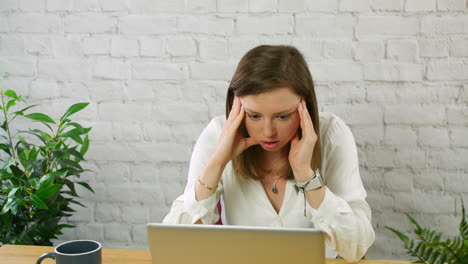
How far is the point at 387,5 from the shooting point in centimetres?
213

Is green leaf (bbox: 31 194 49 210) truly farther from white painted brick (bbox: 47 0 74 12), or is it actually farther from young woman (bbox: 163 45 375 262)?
white painted brick (bbox: 47 0 74 12)

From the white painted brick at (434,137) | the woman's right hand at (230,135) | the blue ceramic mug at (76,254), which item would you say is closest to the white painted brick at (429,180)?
the white painted brick at (434,137)

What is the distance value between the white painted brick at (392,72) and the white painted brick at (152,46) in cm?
82

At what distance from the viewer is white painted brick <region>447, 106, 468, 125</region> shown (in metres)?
2.14

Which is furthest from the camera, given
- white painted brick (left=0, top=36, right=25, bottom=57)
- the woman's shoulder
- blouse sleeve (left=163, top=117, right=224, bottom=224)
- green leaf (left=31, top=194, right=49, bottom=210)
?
white painted brick (left=0, top=36, right=25, bottom=57)

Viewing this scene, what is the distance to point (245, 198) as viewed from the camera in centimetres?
183

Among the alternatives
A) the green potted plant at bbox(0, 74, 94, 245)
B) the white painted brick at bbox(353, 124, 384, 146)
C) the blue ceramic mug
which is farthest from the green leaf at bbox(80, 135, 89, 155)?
the blue ceramic mug

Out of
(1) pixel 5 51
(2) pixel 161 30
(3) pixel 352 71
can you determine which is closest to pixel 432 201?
(3) pixel 352 71

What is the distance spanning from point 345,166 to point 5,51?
156 cm

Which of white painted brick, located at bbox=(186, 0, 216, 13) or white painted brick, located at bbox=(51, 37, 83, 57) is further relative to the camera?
white painted brick, located at bbox=(51, 37, 83, 57)

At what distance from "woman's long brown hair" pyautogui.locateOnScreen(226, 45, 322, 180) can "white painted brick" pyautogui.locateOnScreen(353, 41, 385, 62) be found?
508mm

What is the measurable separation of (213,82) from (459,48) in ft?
3.14

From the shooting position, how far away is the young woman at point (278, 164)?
1.59m

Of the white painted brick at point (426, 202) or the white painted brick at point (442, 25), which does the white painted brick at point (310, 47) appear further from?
the white painted brick at point (426, 202)
